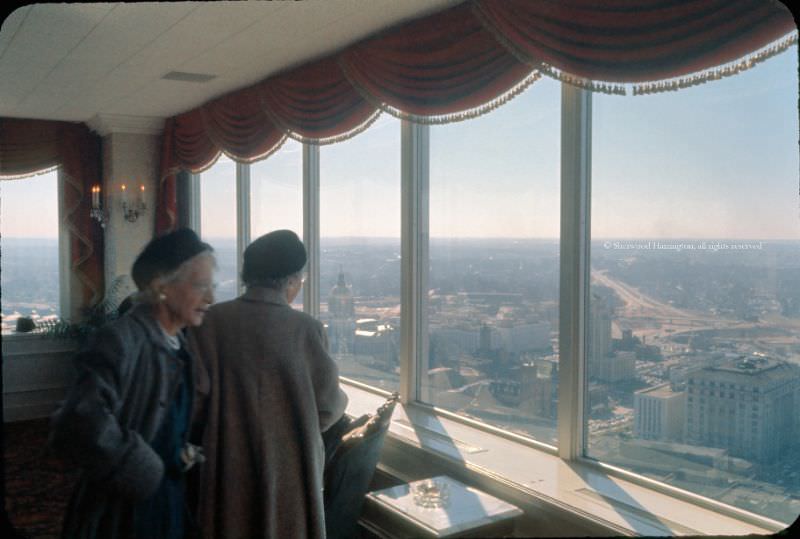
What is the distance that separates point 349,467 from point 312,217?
5.52 feet

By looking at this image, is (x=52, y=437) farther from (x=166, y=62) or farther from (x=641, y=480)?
Result: (x=166, y=62)

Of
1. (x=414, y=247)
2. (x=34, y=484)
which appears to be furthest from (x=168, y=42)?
(x=34, y=484)

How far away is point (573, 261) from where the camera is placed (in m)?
2.07

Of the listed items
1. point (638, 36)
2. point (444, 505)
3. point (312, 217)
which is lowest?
point (444, 505)

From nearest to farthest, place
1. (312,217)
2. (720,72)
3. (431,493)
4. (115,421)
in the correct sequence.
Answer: (115,421) < (720,72) < (431,493) < (312,217)

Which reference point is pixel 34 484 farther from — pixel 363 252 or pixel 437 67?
pixel 437 67

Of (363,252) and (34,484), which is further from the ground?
(363,252)

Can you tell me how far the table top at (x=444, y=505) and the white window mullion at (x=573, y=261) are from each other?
0.32m

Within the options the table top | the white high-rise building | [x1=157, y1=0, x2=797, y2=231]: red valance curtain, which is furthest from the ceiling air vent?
the white high-rise building

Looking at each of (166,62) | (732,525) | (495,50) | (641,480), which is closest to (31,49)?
(166,62)

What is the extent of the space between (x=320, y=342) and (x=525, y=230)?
883 mm

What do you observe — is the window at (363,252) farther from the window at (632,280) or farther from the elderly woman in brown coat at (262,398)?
the elderly woman in brown coat at (262,398)

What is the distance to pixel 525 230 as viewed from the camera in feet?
7.41

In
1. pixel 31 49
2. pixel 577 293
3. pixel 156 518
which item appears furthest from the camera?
pixel 31 49
